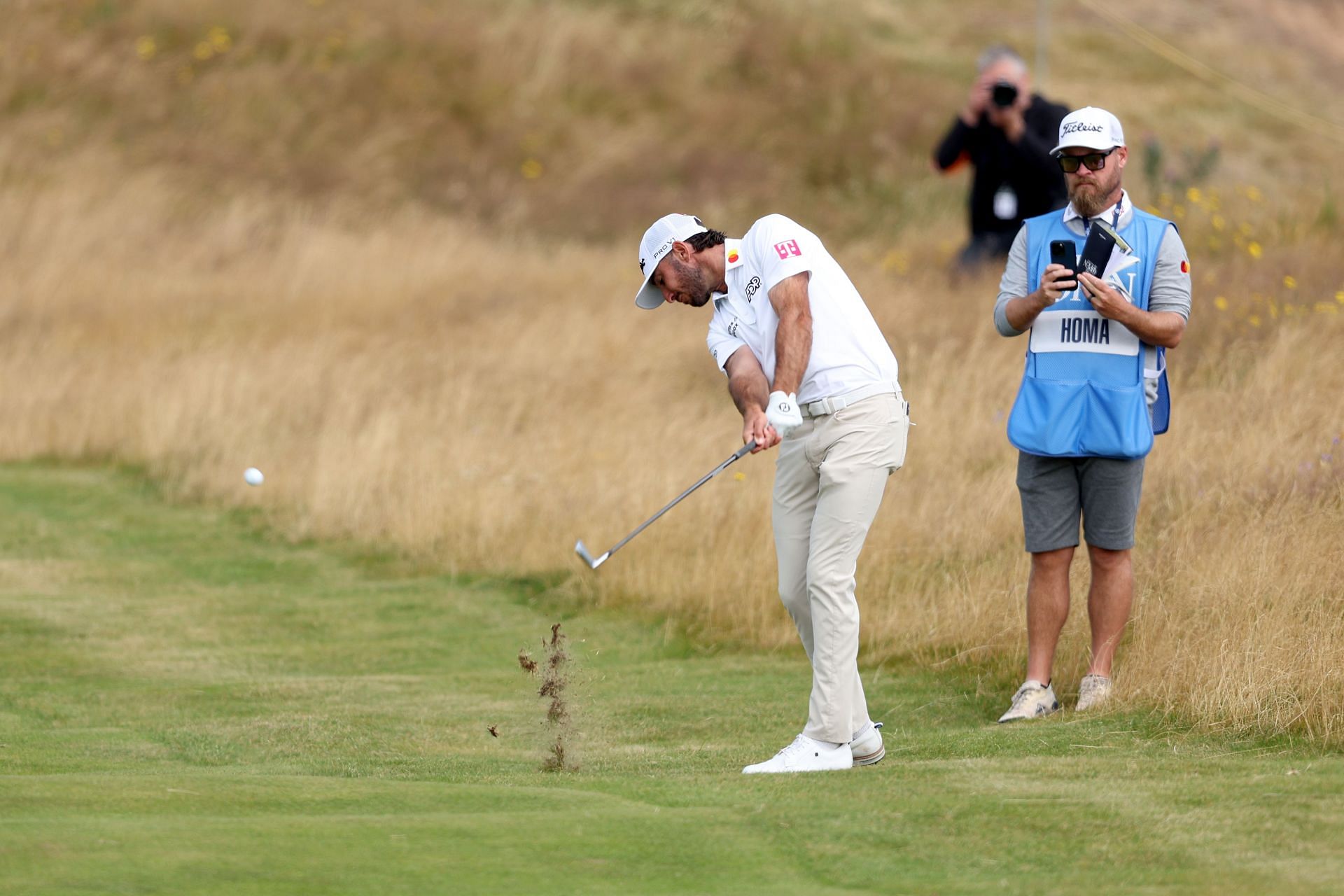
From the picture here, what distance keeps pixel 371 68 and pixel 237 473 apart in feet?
55.2


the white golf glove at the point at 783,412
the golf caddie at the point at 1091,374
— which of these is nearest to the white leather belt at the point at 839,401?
the white golf glove at the point at 783,412

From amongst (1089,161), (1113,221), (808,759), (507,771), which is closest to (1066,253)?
(1113,221)

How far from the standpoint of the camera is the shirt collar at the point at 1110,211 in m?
7.12

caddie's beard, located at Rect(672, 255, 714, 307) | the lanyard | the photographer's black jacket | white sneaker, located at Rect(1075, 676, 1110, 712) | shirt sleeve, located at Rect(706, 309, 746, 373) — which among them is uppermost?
the photographer's black jacket

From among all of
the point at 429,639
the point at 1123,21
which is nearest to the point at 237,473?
the point at 429,639

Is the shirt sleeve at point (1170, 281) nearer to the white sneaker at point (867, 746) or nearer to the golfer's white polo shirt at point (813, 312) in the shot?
the golfer's white polo shirt at point (813, 312)

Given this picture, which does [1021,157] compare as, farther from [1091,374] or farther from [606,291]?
[1091,374]

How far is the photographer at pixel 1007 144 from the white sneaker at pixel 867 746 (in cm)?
761

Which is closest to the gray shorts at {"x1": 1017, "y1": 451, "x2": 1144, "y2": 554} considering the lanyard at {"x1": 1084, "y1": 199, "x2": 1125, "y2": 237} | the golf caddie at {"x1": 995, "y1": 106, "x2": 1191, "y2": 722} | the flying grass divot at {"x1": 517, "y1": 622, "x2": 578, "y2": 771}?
the golf caddie at {"x1": 995, "y1": 106, "x2": 1191, "y2": 722}

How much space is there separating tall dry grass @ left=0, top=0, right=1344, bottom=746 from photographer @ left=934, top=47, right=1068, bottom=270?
3.79ft

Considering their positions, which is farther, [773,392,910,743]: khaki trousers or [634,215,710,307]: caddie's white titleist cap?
[634,215,710,307]: caddie's white titleist cap

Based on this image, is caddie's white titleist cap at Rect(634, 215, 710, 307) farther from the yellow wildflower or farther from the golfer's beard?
the yellow wildflower

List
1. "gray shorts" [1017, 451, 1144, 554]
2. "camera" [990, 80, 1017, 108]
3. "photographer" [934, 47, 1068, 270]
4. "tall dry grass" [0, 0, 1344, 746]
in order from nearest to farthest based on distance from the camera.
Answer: "gray shorts" [1017, 451, 1144, 554] < "tall dry grass" [0, 0, 1344, 746] < "camera" [990, 80, 1017, 108] < "photographer" [934, 47, 1068, 270]

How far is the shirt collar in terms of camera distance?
712 cm
